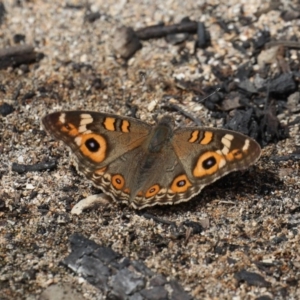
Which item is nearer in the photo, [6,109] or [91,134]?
[91,134]

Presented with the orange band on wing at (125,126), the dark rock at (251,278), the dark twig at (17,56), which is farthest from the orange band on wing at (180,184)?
the dark twig at (17,56)

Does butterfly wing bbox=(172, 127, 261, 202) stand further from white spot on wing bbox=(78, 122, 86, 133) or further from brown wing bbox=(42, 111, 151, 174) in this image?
white spot on wing bbox=(78, 122, 86, 133)

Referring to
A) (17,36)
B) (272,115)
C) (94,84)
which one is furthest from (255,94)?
(17,36)

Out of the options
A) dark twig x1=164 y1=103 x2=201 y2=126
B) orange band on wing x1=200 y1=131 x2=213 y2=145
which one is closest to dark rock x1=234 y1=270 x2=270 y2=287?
orange band on wing x1=200 y1=131 x2=213 y2=145

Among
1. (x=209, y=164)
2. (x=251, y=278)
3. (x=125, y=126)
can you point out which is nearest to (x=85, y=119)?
(x=125, y=126)

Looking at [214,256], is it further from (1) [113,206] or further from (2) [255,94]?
(2) [255,94]

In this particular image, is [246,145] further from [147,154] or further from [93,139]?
[93,139]

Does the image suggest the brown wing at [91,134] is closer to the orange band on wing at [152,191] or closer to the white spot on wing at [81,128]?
the white spot on wing at [81,128]

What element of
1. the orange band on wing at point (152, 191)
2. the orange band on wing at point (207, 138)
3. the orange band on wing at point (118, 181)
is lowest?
the orange band on wing at point (152, 191)
